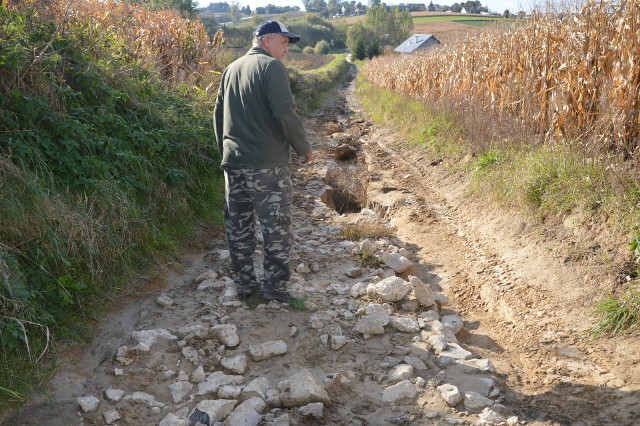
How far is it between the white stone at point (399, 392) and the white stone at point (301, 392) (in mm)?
386

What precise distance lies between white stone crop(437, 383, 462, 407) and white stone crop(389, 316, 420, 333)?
830 mm

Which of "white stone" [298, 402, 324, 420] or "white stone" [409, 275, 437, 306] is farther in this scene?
"white stone" [409, 275, 437, 306]

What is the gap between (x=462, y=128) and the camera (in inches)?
378

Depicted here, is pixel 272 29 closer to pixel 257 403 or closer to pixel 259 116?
pixel 259 116

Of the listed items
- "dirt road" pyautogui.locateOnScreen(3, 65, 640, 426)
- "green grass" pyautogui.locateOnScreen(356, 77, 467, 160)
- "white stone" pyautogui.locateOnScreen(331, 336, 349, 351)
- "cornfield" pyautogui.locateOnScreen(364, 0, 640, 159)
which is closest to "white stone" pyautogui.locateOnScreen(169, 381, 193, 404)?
"dirt road" pyautogui.locateOnScreen(3, 65, 640, 426)

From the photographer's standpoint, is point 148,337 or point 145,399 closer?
point 145,399

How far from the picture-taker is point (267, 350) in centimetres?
395

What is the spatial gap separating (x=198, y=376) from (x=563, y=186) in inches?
159

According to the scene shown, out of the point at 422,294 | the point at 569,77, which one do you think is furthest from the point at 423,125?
the point at 422,294

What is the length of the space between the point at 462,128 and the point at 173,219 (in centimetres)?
562

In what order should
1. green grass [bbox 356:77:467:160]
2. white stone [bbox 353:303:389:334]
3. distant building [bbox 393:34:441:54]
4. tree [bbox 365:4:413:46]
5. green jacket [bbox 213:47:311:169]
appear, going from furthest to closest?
tree [bbox 365:4:413:46]
distant building [bbox 393:34:441:54]
green grass [bbox 356:77:467:160]
white stone [bbox 353:303:389:334]
green jacket [bbox 213:47:311:169]

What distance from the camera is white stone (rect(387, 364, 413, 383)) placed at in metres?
3.73

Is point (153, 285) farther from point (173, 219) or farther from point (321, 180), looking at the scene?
point (321, 180)

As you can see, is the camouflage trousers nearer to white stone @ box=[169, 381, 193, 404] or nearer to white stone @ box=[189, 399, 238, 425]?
white stone @ box=[169, 381, 193, 404]
